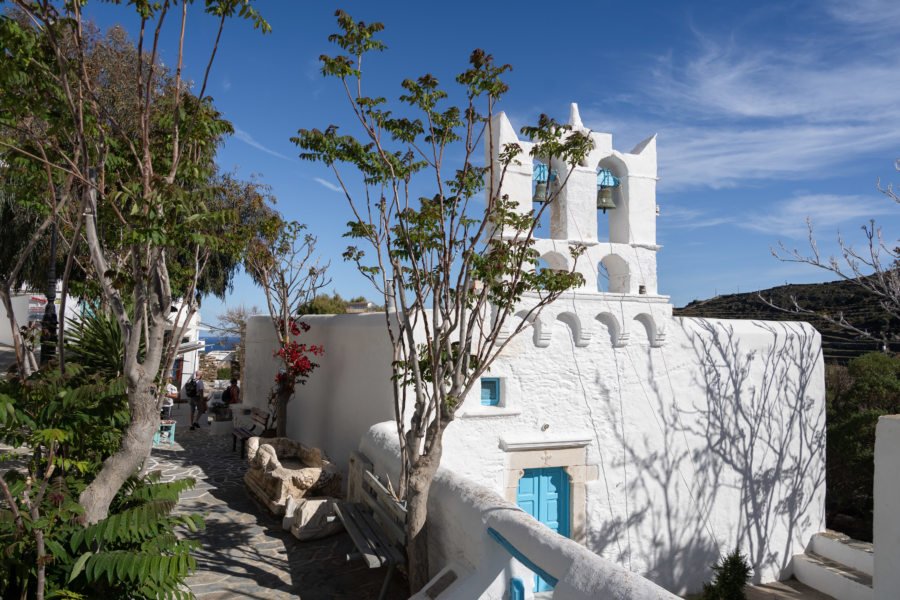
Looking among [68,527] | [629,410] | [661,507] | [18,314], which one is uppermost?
[18,314]

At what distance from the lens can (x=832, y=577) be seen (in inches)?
364

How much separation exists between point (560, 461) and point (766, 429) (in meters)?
4.02

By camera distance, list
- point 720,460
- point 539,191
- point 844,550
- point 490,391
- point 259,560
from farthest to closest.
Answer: point 844,550 < point 720,460 < point 539,191 < point 490,391 < point 259,560

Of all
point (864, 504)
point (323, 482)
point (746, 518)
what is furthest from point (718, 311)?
point (323, 482)

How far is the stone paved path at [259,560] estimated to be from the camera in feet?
16.0

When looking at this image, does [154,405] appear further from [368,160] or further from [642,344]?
[642,344]

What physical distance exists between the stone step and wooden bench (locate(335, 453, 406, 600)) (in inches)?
308

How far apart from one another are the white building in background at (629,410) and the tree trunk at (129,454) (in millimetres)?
3772

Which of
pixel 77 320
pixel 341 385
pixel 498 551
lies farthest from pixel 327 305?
pixel 498 551

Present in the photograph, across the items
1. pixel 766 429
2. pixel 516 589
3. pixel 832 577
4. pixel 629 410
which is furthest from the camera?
pixel 766 429

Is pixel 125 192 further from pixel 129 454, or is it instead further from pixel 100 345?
pixel 100 345

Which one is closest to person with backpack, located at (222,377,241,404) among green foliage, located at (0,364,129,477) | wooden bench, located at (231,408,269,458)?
wooden bench, located at (231,408,269,458)

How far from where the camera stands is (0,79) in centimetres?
326

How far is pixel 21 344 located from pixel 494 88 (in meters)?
3.84
